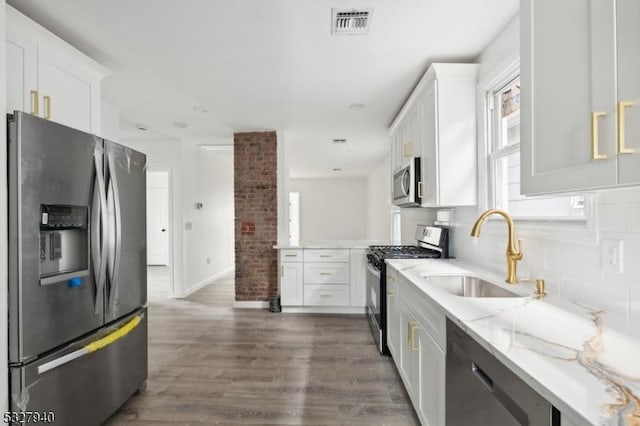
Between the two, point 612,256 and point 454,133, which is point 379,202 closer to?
point 454,133

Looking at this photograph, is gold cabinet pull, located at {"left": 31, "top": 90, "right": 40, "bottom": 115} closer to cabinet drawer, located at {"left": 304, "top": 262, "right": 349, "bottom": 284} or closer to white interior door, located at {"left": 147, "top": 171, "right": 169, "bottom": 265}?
cabinet drawer, located at {"left": 304, "top": 262, "right": 349, "bottom": 284}

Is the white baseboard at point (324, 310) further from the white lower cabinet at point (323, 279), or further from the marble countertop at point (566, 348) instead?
the marble countertop at point (566, 348)

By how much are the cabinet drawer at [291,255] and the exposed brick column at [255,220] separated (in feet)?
0.89

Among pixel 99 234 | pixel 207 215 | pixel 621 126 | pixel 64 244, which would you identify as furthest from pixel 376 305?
pixel 207 215

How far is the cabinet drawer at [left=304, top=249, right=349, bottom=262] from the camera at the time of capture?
169 inches

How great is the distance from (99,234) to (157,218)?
6.99 m

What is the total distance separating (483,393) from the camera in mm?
1109

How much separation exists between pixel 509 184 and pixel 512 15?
1.01 m

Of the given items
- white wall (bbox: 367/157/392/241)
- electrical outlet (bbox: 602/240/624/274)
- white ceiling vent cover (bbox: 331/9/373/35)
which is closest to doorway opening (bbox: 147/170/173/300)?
white wall (bbox: 367/157/392/241)

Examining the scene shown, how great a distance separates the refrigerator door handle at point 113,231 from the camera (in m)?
1.95

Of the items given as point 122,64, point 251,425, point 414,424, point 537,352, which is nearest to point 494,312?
point 537,352

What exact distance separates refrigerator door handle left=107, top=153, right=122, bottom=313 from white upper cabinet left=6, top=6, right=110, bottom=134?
1.74 ft

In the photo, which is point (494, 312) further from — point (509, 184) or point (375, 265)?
point (375, 265)

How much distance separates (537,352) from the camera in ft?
3.09
